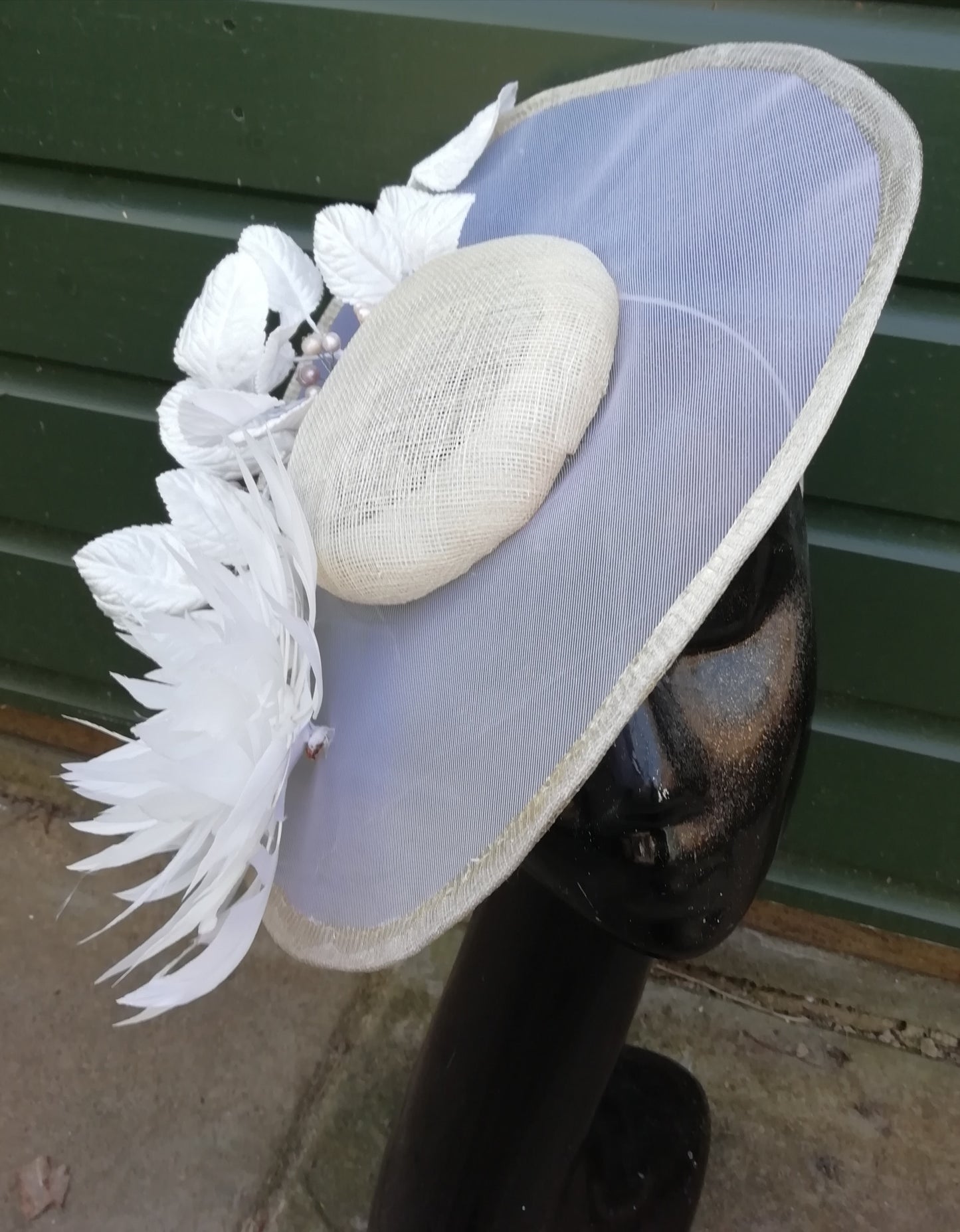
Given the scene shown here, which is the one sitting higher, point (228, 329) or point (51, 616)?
point (228, 329)

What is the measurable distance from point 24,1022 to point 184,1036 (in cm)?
24

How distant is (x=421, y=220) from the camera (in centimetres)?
66

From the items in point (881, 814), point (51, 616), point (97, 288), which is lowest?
point (881, 814)

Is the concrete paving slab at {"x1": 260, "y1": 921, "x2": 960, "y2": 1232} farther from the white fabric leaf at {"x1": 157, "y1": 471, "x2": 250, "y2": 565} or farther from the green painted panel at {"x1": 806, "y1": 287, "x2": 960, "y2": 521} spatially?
the white fabric leaf at {"x1": 157, "y1": 471, "x2": 250, "y2": 565}

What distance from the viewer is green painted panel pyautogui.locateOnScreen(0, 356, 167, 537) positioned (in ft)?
4.06

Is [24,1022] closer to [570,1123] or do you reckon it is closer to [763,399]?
[570,1123]

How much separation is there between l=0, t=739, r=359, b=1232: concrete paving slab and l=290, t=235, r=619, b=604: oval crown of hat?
1.00 meters

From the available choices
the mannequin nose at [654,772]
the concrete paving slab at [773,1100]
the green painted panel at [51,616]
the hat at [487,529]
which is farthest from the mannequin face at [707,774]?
the green painted panel at [51,616]

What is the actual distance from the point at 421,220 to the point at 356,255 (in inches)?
2.1

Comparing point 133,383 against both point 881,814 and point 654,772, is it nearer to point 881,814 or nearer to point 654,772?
point 654,772

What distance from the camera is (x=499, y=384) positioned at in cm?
47

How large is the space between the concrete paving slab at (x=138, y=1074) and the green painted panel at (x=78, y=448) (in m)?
0.62

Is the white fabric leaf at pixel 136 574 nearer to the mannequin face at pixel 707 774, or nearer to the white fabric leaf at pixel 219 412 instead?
the white fabric leaf at pixel 219 412

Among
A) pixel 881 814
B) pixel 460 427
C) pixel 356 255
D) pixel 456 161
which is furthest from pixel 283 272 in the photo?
pixel 881 814
